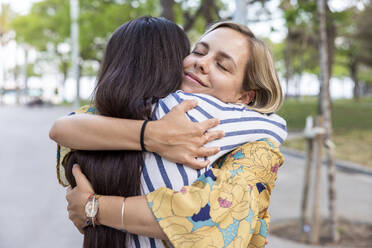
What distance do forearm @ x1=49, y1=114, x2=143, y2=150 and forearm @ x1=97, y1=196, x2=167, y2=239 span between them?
0.60ft

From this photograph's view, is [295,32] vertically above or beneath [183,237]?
above

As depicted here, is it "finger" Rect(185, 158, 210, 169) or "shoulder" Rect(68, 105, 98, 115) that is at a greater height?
"shoulder" Rect(68, 105, 98, 115)

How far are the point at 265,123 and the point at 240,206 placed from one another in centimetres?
37

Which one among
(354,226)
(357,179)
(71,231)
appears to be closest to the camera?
(71,231)

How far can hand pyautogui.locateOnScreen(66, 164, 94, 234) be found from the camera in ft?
5.02

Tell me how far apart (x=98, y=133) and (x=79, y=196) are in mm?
232

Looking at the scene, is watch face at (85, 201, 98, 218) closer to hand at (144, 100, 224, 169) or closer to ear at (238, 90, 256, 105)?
hand at (144, 100, 224, 169)

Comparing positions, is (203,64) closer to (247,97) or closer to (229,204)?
(247,97)

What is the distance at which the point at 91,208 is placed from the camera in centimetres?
149

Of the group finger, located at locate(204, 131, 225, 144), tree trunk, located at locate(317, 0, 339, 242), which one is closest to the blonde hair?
finger, located at locate(204, 131, 225, 144)

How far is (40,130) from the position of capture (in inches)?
656

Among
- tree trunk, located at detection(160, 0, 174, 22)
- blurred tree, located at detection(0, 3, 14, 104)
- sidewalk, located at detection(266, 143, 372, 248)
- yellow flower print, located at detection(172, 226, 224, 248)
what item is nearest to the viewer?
yellow flower print, located at detection(172, 226, 224, 248)

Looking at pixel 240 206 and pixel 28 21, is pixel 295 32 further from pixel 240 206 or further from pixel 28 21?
pixel 240 206

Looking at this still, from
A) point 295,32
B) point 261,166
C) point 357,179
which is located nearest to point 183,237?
point 261,166
